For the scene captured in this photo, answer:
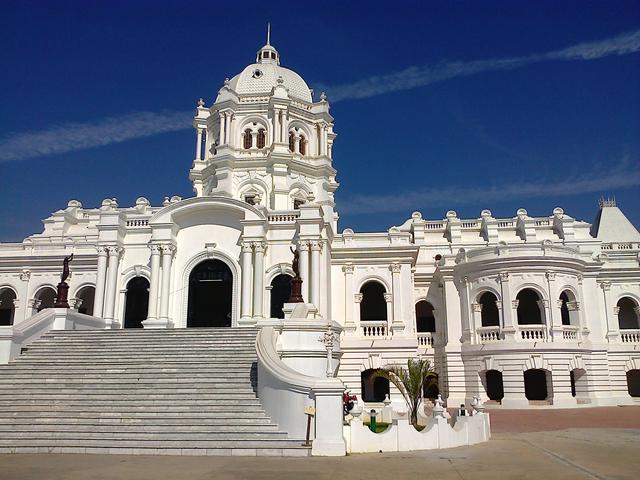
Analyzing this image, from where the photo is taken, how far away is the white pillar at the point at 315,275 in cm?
2744

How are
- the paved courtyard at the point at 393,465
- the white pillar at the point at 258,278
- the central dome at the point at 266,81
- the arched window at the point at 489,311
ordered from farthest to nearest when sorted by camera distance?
the central dome at the point at 266,81 → the arched window at the point at 489,311 → the white pillar at the point at 258,278 → the paved courtyard at the point at 393,465

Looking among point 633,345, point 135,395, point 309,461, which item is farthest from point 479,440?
point 633,345

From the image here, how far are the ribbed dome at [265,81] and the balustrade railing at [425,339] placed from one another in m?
18.1

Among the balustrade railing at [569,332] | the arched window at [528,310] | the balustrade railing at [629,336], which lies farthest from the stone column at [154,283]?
the balustrade railing at [629,336]

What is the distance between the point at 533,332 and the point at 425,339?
6.52 meters

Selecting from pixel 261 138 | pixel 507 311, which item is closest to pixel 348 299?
pixel 507 311

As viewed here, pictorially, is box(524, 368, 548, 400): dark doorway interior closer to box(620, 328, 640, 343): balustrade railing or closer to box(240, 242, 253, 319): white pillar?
box(620, 328, 640, 343): balustrade railing

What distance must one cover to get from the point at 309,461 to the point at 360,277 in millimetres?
21029

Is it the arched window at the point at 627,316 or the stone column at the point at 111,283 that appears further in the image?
the arched window at the point at 627,316

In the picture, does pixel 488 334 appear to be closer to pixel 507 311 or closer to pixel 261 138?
pixel 507 311

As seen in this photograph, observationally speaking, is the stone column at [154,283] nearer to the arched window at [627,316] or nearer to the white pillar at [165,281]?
the white pillar at [165,281]

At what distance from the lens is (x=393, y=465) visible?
1125 centimetres

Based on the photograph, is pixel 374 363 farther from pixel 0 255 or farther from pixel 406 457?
pixel 0 255

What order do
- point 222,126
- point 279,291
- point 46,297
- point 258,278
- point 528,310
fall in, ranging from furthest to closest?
point 222,126 < point 46,297 < point 528,310 < point 279,291 < point 258,278
